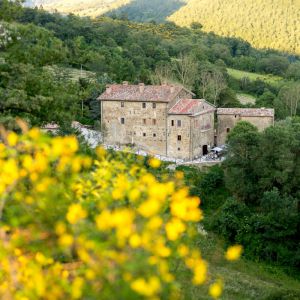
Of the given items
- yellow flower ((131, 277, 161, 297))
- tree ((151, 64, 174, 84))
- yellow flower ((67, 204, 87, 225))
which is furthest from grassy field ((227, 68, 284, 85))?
yellow flower ((131, 277, 161, 297))

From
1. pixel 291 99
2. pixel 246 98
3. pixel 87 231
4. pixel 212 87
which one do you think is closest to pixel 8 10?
pixel 87 231

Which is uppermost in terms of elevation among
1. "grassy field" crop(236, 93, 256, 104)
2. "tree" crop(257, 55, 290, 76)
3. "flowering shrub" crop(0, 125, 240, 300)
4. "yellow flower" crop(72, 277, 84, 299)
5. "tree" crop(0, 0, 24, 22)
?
"tree" crop(0, 0, 24, 22)

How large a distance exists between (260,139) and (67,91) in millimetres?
17880

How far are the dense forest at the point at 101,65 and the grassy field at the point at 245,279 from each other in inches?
282

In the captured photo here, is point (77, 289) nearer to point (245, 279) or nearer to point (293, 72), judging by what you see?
point (245, 279)

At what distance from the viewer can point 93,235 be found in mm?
4562

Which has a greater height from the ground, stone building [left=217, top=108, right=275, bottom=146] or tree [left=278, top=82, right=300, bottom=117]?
stone building [left=217, top=108, right=275, bottom=146]

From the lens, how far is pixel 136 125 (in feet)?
142

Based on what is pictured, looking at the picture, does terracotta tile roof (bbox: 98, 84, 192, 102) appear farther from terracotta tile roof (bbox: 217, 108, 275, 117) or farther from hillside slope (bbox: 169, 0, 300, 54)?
hillside slope (bbox: 169, 0, 300, 54)

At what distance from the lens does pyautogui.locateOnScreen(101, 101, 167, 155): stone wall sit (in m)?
42.4

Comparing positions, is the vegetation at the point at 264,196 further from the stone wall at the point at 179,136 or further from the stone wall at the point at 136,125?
the stone wall at the point at 136,125

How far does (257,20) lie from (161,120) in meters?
80.5

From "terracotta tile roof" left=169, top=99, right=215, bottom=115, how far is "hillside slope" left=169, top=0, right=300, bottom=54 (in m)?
72.2

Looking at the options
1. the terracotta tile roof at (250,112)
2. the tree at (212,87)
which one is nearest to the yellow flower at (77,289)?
the terracotta tile roof at (250,112)
